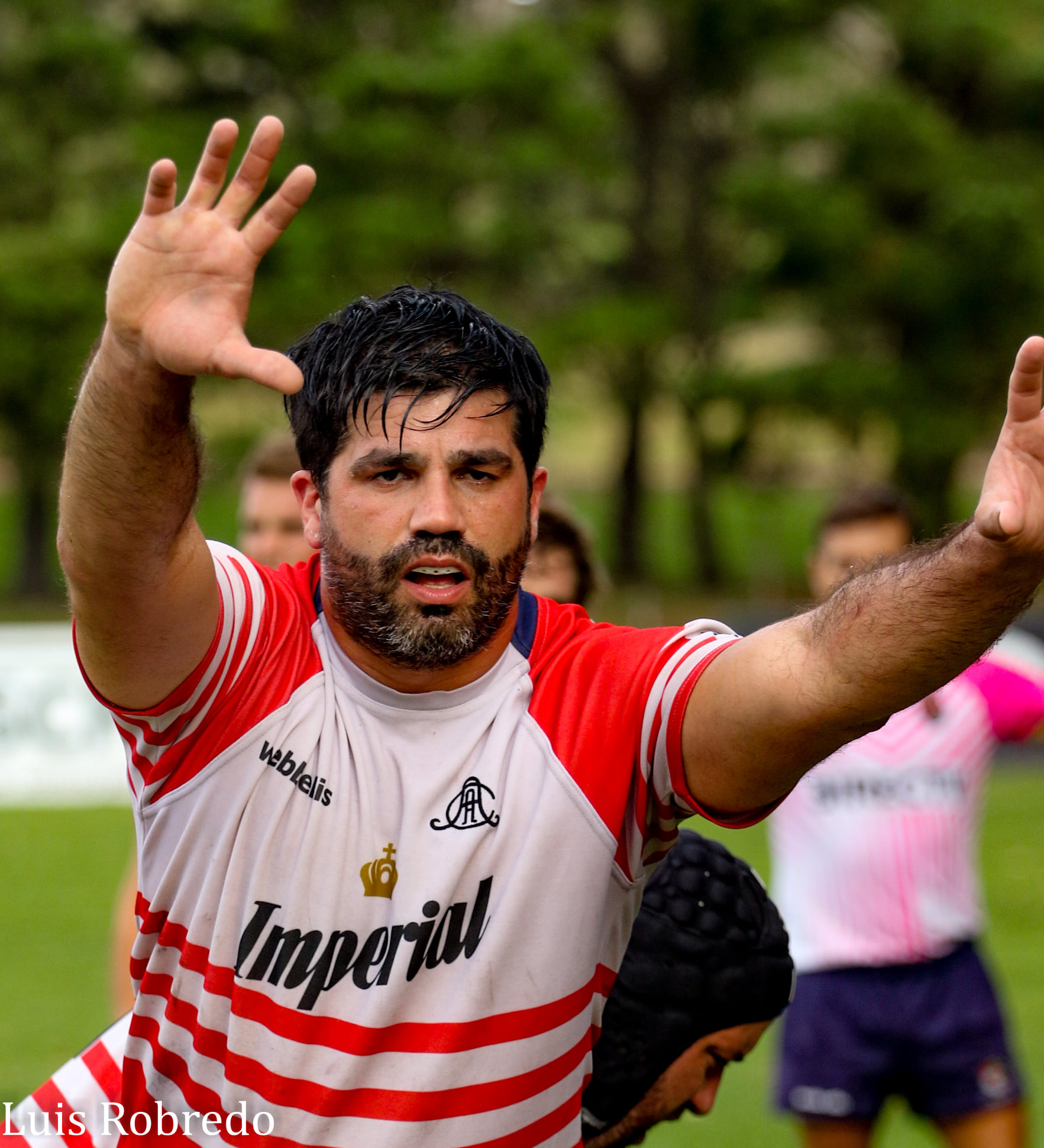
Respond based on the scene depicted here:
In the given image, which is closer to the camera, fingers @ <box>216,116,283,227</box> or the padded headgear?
fingers @ <box>216,116,283,227</box>

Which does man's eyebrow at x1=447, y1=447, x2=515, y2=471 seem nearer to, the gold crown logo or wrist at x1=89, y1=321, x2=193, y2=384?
wrist at x1=89, y1=321, x2=193, y2=384

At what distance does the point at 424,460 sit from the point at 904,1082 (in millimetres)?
3497

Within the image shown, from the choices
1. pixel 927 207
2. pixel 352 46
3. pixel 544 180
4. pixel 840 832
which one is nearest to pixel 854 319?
pixel 927 207

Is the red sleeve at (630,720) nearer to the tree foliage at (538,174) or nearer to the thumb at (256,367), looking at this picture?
the thumb at (256,367)

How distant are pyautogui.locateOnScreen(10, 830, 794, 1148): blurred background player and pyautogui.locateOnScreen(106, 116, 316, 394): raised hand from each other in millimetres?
1268

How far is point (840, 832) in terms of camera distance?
5141mm

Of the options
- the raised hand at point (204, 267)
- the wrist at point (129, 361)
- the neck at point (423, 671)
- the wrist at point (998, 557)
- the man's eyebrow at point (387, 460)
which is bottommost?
the neck at point (423, 671)

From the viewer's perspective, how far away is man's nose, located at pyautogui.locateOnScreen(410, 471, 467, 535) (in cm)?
236

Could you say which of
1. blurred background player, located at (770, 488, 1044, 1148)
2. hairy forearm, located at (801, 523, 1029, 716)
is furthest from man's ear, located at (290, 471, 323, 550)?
blurred background player, located at (770, 488, 1044, 1148)

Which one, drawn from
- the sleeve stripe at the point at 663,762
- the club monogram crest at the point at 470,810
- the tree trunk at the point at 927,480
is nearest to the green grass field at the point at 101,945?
the sleeve stripe at the point at 663,762

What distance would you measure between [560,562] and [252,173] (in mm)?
1930

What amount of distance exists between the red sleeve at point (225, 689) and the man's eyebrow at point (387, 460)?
0.94 ft

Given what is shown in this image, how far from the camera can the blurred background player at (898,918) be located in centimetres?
492

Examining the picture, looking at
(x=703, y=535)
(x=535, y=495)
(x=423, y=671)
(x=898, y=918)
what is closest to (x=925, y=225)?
(x=703, y=535)
